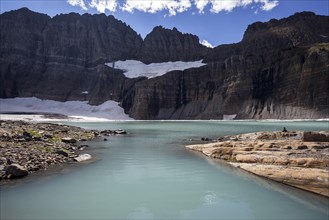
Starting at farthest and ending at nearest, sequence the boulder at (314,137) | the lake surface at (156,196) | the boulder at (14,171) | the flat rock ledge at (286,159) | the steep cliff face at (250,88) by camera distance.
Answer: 1. the steep cliff face at (250,88)
2. the boulder at (314,137)
3. the boulder at (14,171)
4. the flat rock ledge at (286,159)
5. the lake surface at (156,196)

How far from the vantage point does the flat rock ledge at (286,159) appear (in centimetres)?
1664

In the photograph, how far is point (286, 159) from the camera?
20.1 metres

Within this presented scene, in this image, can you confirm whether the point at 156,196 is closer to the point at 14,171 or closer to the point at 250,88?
the point at 14,171

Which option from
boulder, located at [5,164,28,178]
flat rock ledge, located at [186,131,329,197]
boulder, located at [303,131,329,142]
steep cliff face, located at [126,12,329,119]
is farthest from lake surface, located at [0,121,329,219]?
steep cliff face, located at [126,12,329,119]

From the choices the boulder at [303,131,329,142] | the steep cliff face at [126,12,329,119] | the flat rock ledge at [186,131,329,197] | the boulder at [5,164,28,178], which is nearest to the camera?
the flat rock ledge at [186,131,329,197]

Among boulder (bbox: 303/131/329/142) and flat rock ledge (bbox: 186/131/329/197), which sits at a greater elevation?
boulder (bbox: 303/131/329/142)

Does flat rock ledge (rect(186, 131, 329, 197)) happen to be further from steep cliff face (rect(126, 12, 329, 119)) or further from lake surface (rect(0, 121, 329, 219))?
steep cliff face (rect(126, 12, 329, 119))

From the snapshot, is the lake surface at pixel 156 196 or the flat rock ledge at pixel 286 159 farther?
the flat rock ledge at pixel 286 159

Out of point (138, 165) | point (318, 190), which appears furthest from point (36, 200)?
point (318, 190)

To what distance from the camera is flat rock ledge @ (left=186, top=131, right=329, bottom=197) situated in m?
16.6

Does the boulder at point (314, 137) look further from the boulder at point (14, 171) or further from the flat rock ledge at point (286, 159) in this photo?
the boulder at point (14, 171)

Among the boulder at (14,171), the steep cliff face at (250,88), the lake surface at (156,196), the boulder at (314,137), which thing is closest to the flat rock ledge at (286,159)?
the boulder at (314,137)

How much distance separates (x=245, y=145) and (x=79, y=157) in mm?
13896

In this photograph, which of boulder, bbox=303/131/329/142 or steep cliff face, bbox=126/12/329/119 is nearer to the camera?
boulder, bbox=303/131/329/142
